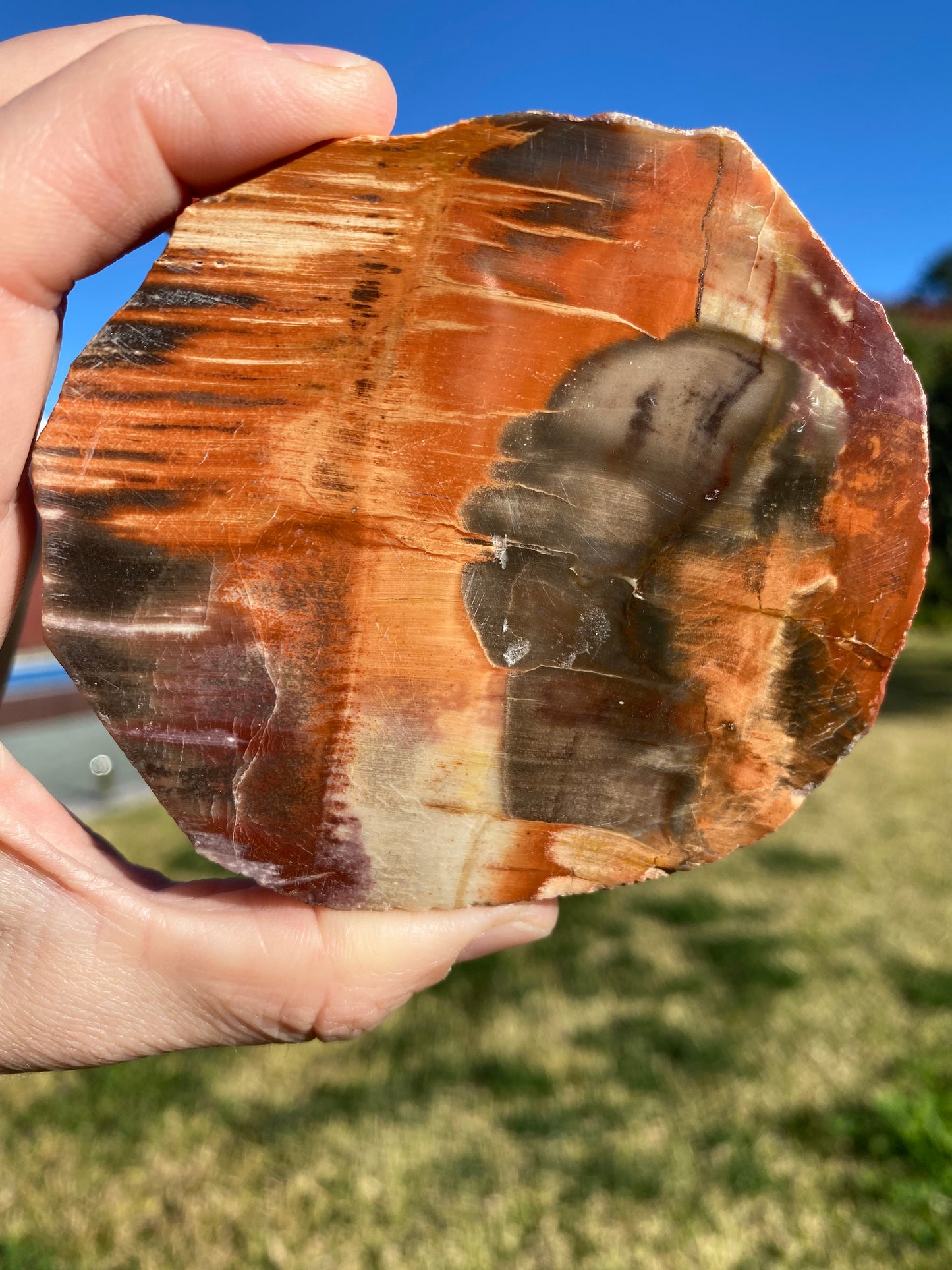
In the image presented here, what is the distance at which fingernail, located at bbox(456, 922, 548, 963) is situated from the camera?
1.32m

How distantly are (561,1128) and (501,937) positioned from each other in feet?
5.77

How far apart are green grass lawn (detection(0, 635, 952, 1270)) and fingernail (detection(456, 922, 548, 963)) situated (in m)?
1.38

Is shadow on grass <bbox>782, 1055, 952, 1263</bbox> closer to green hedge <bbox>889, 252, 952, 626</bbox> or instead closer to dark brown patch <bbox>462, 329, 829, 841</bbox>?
dark brown patch <bbox>462, 329, 829, 841</bbox>

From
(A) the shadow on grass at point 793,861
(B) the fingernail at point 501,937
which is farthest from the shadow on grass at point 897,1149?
(A) the shadow on grass at point 793,861

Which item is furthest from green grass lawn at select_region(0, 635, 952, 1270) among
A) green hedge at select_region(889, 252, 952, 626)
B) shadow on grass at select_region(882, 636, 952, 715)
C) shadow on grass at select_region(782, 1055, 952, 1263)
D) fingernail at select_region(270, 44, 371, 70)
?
shadow on grass at select_region(882, 636, 952, 715)

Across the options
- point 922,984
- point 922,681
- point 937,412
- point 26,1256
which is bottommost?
point 922,681

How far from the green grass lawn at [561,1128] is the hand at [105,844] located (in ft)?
4.70

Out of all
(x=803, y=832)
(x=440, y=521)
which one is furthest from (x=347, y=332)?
(x=803, y=832)

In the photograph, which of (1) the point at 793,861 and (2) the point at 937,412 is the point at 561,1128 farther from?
(2) the point at 937,412

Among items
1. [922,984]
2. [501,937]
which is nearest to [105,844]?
[501,937]

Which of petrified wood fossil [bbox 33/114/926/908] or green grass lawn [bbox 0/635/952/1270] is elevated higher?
petrified wood fossil [bbox 33/114/926/908]

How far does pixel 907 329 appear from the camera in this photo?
9.15m

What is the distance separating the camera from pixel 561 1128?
108 inches

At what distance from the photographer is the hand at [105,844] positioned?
1.03 meters
